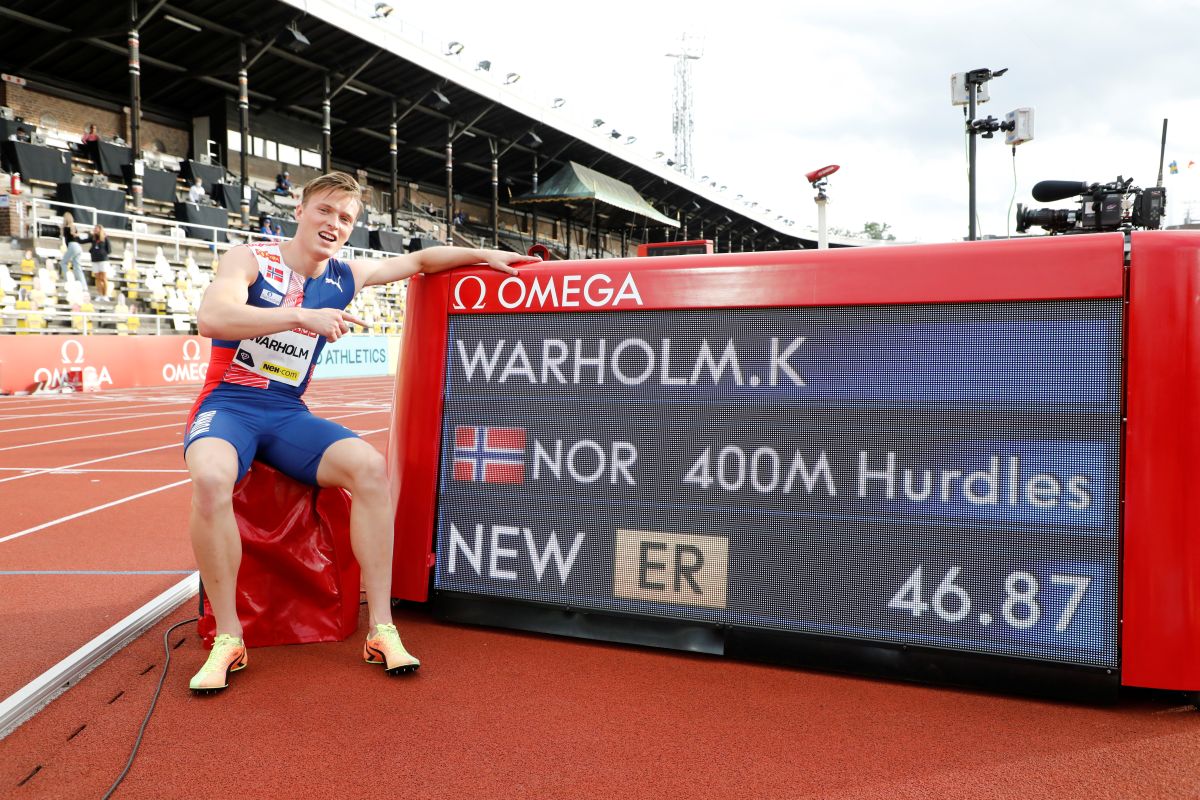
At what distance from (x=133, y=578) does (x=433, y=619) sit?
1.58 meters

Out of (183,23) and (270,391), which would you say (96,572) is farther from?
(183,23)

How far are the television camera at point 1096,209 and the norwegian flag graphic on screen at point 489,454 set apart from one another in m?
2.70

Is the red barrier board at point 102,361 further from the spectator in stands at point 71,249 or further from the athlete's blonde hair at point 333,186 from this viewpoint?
the athlete's blonde hair at point 333,186

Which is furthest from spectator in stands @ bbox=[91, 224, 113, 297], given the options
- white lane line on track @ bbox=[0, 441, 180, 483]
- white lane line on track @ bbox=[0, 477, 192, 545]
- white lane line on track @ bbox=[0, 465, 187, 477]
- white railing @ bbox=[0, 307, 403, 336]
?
white lane line on track @ bbox=[0, 477, 192, 545]

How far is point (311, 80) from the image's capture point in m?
32.0

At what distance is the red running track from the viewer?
6.47 feet

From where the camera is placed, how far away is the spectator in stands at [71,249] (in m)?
17.2

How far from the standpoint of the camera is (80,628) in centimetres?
307

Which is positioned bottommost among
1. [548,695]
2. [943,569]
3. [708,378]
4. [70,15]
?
[548,695]

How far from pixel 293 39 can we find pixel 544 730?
28.5 meters

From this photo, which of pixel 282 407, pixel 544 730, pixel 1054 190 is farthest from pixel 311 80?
pixel 544 730

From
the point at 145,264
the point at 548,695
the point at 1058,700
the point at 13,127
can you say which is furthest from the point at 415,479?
the point at 13,127

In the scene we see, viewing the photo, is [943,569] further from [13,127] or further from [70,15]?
[70,15]

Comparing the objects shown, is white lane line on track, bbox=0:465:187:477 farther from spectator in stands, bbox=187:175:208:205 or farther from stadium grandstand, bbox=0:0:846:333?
spectator in stands, bbox=187:175:208:205
